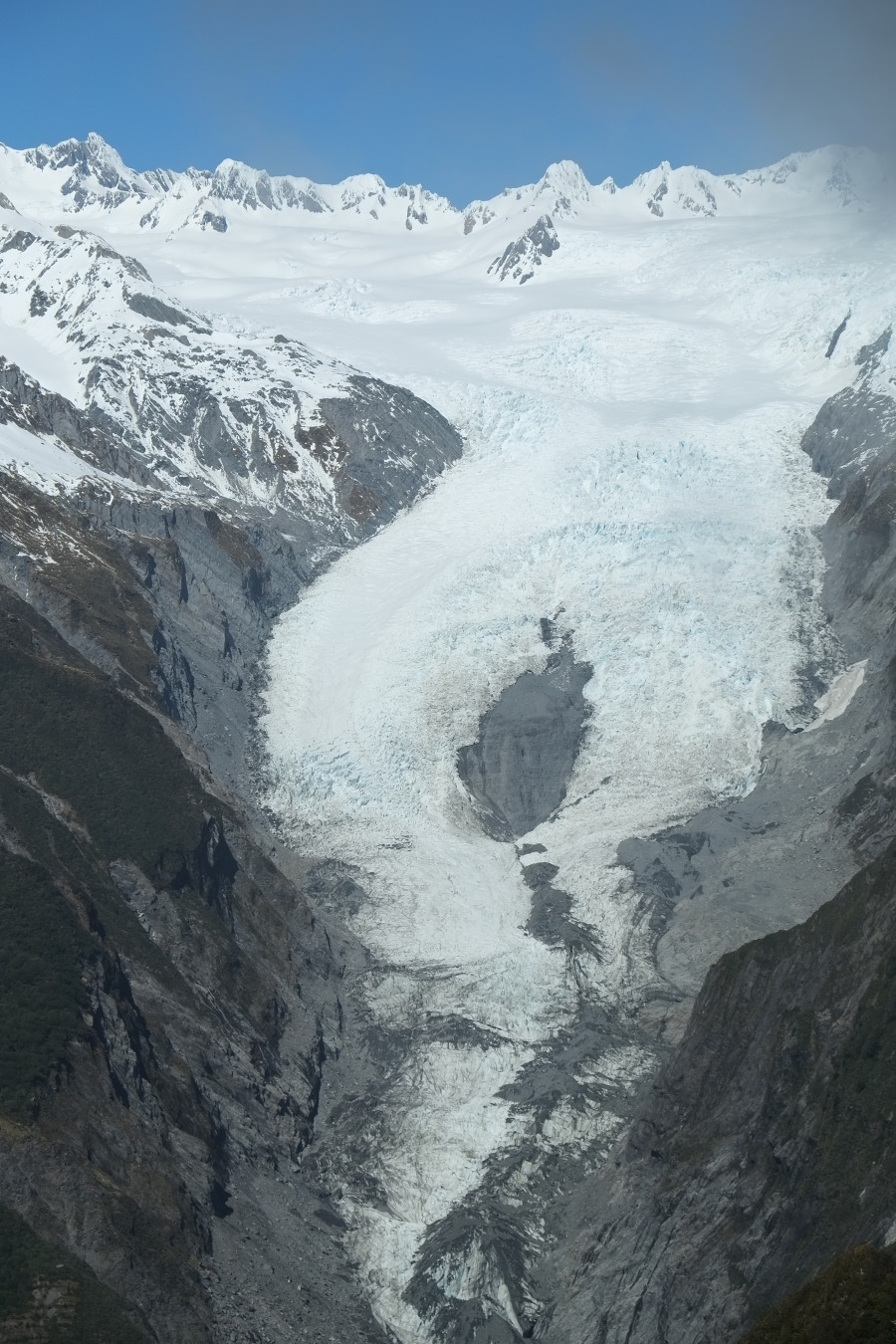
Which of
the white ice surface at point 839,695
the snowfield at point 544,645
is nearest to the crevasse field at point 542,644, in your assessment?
the snowfield at point 544,645

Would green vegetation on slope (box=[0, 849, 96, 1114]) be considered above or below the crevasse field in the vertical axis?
below

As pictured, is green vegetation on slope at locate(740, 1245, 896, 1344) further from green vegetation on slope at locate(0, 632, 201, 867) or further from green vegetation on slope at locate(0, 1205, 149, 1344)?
green vegetation on slope at locate(0, 632, 201, 867)

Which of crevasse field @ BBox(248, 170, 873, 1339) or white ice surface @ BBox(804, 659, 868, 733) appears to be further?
white ice surface @ BBox(804, 659, 868, 733)

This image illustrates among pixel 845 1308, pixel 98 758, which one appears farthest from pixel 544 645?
pixel 845 1308

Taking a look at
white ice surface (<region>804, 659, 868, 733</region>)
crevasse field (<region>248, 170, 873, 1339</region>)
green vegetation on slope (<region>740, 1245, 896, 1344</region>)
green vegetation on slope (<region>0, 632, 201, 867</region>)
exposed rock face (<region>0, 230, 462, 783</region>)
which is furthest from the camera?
exposed rock face (<region>0, 230, 462, 783</region>)

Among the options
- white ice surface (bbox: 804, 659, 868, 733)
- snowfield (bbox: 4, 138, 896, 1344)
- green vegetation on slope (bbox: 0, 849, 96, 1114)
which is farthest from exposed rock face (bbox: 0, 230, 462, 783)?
white ice surface (bbox: 804, 659, 868, 733)

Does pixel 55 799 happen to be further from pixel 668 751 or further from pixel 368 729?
pixel 668 751
